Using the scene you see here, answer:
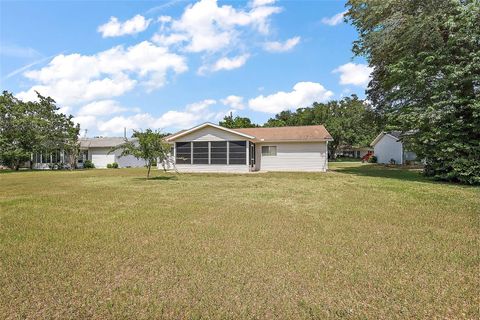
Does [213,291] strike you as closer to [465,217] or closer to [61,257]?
[61,257]

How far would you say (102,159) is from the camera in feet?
115

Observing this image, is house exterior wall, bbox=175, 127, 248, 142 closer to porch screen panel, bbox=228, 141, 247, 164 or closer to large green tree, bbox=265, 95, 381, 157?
porch screen panel, bbox=228, 141, 247, 164

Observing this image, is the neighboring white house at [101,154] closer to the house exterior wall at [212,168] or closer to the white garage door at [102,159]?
the white garage door at [102,159]

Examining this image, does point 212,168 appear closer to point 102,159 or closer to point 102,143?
point 102,159

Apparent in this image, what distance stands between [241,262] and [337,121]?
49149mm

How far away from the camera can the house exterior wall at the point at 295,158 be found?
22.8 meters

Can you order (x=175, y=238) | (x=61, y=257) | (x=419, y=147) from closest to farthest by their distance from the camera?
(x=61, y=257), (x=175, y=238), (x=419, y=147)

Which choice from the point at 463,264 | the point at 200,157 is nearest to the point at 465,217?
the point at 463,264

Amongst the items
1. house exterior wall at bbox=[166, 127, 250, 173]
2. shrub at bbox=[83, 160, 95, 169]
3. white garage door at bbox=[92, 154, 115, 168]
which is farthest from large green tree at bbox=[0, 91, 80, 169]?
house exterior wall at bbox=[166, 127, 250, 173]

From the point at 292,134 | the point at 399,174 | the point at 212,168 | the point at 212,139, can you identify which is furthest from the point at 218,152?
the point at 399,174

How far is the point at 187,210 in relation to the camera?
312 inches

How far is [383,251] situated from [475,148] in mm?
12398

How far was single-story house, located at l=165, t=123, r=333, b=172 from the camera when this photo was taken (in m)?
22.0

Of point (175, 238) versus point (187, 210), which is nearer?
point (175, 238)
